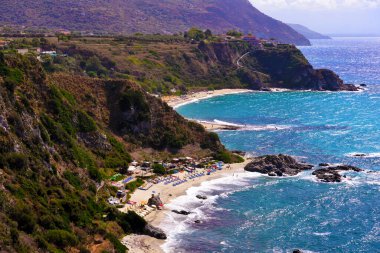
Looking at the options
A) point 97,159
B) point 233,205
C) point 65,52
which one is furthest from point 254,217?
point 65,52

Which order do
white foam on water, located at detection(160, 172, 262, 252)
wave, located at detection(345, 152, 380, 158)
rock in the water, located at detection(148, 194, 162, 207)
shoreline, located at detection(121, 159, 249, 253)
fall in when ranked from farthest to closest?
wave, located at detection(345, 152, 380, 158) < rock in the water, located at detection(148, 194, 162, 207) < white foam on water, located at detection(160, 172, 262, 252) < shoreline, located at detection(121, 159, 249, 253)

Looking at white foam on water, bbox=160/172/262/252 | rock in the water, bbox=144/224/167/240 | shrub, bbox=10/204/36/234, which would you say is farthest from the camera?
white foam on water, bbox=160/172/262/252

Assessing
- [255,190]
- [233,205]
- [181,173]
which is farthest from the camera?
[181,173]

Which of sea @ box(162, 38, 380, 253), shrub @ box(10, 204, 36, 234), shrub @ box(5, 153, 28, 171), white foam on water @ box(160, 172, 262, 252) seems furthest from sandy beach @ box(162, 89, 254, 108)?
shrub @ box(10, 204, 36, 234)

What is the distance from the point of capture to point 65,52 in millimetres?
175375

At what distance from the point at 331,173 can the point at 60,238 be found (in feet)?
172

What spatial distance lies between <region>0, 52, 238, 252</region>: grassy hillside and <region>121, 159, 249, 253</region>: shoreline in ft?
6.74

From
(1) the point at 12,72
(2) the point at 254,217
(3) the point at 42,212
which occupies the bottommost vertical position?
(2) the point at 254,217

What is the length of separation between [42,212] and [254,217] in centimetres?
2873

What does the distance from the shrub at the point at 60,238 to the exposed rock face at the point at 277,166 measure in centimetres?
4478

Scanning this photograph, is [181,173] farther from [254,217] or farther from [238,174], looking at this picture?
[254,217]

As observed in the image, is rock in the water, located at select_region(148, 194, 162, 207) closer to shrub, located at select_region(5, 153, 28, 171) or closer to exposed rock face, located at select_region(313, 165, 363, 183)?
shrub, located at select_region(5, 153, 28, 171)

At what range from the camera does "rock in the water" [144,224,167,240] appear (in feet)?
204

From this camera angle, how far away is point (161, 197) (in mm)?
76438
